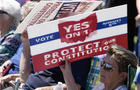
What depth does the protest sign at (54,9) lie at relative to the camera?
373 cm

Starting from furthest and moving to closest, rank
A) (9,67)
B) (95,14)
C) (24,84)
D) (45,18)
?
(9,67) < (24,84) < (45,18) < (95,14)

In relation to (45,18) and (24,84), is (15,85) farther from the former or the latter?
(45,18)

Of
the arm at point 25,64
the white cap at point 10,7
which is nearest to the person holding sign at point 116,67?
the arm at point 25,64

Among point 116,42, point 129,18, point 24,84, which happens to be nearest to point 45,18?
point 116,42

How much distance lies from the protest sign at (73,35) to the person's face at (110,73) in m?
0.15

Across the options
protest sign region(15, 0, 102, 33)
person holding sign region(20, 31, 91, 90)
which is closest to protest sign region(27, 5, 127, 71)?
protest sign region(15, 0, 102, 33)

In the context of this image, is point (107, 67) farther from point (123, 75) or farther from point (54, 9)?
point (54, 9)

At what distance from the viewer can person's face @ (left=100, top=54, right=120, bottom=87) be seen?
11.9 ft

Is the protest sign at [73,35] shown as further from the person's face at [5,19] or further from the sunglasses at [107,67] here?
the person's face at [5,19]

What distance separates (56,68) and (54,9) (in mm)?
744

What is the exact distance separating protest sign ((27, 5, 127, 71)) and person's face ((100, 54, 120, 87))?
0.50 ft

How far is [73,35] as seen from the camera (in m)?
3.55

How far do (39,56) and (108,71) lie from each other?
0.60 meters

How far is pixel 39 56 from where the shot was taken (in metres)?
3.54
